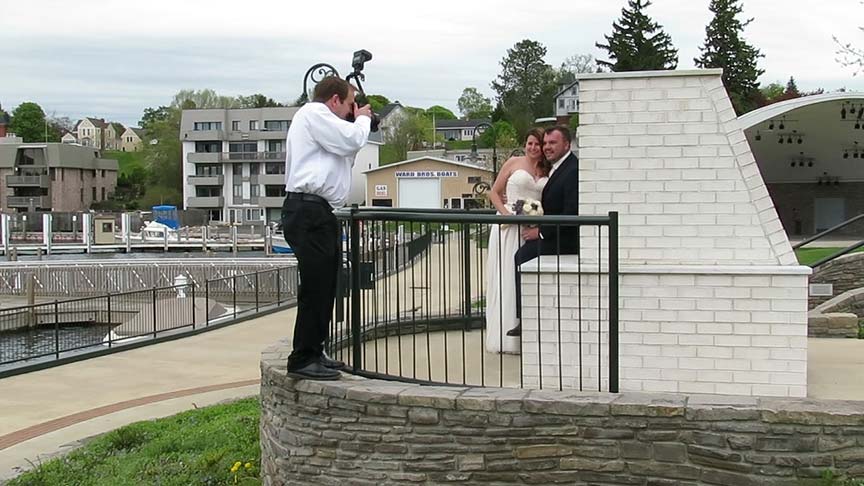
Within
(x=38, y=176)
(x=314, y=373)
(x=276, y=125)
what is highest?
(x=276, y=125)

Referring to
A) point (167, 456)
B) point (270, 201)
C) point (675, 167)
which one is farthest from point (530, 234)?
point (270, 201)

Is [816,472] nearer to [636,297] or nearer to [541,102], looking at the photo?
[636,297]

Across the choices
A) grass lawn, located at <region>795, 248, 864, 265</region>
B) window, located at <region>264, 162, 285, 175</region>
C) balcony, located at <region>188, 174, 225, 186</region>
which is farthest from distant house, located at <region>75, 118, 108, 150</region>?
grass lawn, located at <region>795, 248, 864, 265</region>

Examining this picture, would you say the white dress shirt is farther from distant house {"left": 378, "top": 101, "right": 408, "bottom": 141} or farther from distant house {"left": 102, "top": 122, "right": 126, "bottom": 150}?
distant house {"left": 102, "top": 122, "right": 126, "bottom": 150}

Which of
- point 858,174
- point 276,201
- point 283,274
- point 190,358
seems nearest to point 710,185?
point 190,358

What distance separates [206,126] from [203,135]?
2693 millimetres

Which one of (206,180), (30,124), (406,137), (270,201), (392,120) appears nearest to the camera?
(270,201)

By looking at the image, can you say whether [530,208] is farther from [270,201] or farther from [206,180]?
[206,180]

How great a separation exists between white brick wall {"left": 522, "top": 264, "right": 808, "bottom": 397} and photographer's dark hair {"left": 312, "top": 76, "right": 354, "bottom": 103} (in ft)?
5.41

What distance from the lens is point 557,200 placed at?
677cm

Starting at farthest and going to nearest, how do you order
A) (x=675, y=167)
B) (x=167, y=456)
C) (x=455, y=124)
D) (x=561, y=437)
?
(x=455, y=124)
(x=167, y=456)
(x=675, y=167)
(x=561, y=437)

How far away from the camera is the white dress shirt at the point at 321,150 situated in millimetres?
5422

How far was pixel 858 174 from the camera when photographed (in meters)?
33.6

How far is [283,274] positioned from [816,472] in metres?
23.0
